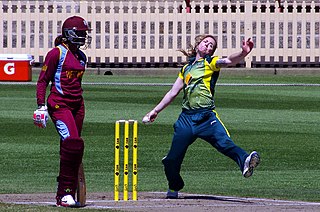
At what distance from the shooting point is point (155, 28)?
36.3m

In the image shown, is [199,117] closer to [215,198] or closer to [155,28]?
[215,198]

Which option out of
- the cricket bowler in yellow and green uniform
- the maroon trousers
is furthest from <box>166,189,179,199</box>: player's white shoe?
the maroon trousers

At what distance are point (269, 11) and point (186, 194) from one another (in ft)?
80.1

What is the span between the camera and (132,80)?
32.8 meters

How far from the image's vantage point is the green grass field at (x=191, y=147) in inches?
539

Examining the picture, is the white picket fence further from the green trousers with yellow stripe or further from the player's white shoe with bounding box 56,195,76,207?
the player's white shoe with bounding box 56,195,76,207

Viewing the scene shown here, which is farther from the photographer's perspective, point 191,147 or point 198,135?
point 191,147

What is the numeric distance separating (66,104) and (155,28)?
82.0 feet

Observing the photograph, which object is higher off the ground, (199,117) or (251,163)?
(199,117)

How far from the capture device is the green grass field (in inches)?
539

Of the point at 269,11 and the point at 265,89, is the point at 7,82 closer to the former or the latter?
the point at 265,89

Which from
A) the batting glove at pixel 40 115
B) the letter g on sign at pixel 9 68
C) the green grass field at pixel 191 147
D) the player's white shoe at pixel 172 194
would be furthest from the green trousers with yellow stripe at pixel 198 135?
the letter g on sign at pixel 9 68

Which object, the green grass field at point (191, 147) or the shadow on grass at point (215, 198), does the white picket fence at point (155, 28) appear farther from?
the shadow on grass at point (215, 198)

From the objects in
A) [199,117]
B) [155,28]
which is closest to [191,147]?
[199,117]
